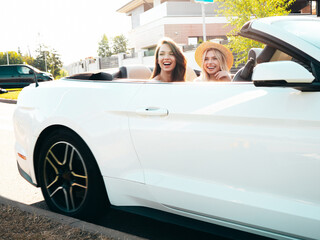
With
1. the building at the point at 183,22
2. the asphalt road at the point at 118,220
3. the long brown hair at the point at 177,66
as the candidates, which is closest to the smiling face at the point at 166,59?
the long brown hair at the point at 177,66

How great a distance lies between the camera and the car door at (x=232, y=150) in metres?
2.12

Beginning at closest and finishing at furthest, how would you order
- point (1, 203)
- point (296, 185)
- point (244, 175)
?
point (296, 185) → point (244, 175) → point (1, 203)

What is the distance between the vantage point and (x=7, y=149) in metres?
6.85

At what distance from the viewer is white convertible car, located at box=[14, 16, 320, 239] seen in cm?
213

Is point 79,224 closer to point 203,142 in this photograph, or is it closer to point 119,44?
point 203,142

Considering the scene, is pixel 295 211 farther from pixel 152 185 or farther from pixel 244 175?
pixel 152 185

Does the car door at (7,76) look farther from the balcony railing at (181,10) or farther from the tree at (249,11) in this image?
the balcony railing at (181,10)

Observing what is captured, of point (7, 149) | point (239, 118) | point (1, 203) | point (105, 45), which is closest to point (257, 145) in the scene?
point (239, 118)

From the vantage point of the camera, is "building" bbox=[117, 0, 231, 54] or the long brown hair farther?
"building" bbox=[117, 0, 231, 54]

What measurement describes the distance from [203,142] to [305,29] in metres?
0.88

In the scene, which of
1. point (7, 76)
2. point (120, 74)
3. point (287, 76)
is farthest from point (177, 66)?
point (7, 76)

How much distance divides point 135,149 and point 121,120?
23 centimetres

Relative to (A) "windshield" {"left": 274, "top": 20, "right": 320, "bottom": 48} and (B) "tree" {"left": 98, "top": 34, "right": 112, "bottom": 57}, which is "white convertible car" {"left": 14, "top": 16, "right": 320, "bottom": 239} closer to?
(A) "windshield" {"left": 274, "top": 20, "right": 320, "bottom": 48}

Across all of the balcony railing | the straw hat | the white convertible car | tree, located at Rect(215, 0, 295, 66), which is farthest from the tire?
the balcony railing
